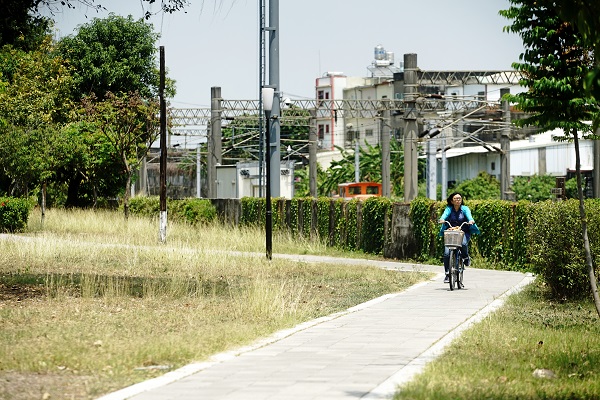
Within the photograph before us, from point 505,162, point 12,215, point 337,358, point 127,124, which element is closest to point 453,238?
point 337,358

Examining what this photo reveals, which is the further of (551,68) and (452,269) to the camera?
(452,269)

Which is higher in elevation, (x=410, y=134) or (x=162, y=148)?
(x=410, y=134)

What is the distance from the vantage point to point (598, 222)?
16469mm

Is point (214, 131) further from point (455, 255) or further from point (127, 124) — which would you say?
point (455, 255)

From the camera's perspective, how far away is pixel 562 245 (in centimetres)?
1655

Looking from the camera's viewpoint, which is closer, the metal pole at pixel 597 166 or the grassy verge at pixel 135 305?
the grassy verge at pixel 135 305

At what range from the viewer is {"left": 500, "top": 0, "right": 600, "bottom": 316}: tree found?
13594mm

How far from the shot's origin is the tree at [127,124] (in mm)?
47188

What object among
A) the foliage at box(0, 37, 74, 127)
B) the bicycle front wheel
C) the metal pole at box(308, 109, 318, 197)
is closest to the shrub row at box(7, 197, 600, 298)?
the bicycle front wheel

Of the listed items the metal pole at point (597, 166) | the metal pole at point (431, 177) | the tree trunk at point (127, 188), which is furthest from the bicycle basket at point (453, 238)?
the metal pole at point (431, 177)

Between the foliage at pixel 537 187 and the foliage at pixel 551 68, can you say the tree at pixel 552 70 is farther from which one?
the foliage at pixel 537 187

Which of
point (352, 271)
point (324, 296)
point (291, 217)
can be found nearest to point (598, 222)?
point (324, 296)

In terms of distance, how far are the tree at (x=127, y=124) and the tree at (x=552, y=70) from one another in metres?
33.5

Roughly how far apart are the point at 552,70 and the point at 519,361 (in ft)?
15.4
